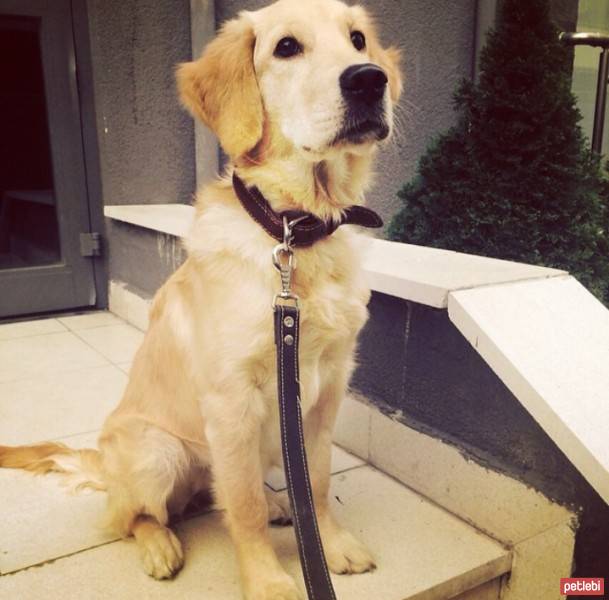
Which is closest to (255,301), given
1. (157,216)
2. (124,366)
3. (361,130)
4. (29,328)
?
(361,130)

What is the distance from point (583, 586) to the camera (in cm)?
141

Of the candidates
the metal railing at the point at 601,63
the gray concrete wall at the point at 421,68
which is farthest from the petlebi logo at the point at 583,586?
the gray concrete wall at the point at 421,68

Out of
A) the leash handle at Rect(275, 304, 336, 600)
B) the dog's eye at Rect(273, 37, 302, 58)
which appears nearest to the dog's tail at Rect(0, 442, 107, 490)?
the leash handle at Rect(275, 304, 336, 600)

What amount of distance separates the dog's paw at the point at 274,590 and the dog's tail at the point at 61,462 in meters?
0.66

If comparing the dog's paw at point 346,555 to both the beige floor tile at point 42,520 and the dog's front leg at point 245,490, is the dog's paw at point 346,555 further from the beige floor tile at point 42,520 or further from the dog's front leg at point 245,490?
the beige floor tile at point 42,520

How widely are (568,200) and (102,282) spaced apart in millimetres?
2758

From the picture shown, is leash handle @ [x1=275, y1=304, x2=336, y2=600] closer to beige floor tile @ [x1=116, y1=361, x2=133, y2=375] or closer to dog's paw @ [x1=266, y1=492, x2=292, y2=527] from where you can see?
dog's paw @ [x1=266, y1=492, x2=292, y2=527]

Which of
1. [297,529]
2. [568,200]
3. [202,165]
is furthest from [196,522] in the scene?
[202,165]

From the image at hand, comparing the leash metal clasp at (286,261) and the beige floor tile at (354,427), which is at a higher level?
the leash metal clasp at (286,261)

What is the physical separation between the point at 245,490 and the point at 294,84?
38.5 inches

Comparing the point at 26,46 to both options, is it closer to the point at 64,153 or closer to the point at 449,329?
the point at 64,153

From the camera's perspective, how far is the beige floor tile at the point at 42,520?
1.57 m

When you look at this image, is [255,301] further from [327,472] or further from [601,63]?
[601,63]

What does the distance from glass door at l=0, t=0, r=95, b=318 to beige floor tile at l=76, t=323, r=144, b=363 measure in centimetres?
46
